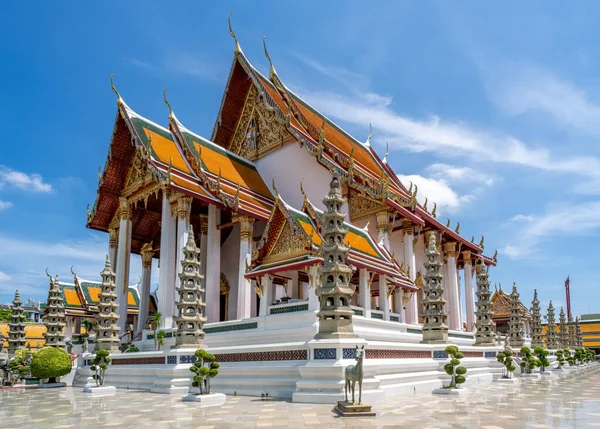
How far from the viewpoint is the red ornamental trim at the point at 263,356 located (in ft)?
31.0

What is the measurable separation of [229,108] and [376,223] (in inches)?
306

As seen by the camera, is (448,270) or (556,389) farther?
(448,270)

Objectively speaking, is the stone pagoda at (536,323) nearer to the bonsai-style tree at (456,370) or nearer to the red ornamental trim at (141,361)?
the bonsai-style tree at (456,370)

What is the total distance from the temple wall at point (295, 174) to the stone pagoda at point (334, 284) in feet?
28.9

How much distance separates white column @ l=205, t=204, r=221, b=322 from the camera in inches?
674

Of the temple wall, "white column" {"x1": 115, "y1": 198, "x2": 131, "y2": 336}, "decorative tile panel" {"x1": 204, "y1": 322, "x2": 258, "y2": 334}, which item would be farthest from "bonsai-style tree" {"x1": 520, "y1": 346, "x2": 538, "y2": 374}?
"white column" {"x1": 115, "y1": 198, "x2": 131, "y2": 336}

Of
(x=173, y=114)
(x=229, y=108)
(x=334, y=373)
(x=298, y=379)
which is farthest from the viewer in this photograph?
(x=229, y=108)

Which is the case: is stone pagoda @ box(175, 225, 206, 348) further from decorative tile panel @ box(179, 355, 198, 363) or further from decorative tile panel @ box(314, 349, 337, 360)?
decorative tile panel @ box(314, 349, 337, 360)

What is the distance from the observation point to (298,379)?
368 inches

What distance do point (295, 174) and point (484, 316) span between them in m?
8.29

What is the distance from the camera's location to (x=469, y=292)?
88.9 feet

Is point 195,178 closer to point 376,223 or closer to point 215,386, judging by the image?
point 376,223

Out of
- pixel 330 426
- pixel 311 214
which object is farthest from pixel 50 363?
pixel 330 426

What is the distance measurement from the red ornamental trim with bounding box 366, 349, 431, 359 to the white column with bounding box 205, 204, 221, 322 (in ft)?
25.1
